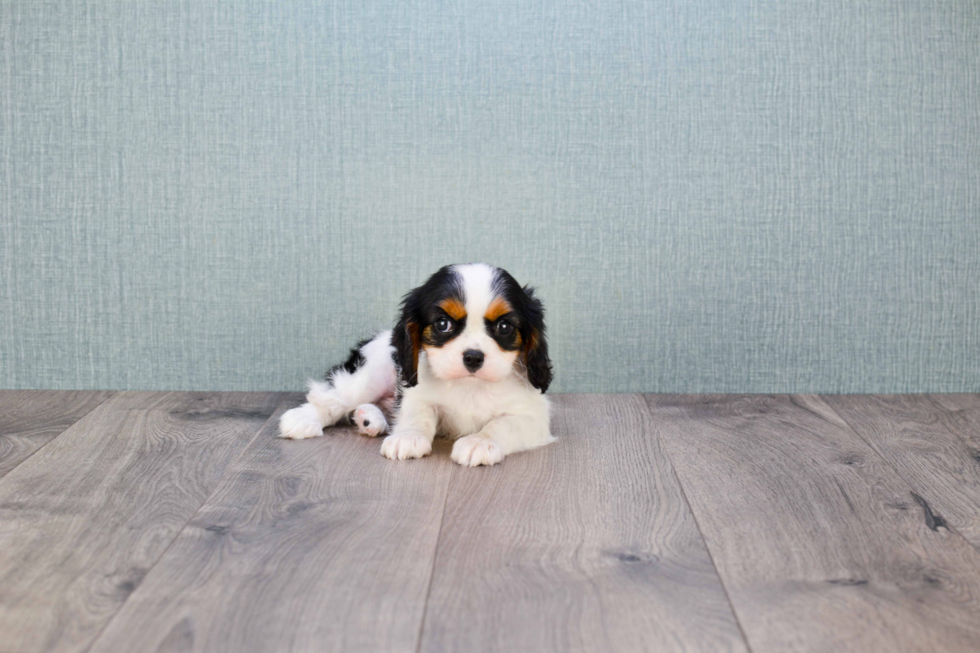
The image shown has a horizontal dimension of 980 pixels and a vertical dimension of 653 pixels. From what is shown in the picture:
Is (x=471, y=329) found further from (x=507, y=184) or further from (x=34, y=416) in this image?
(x=34, y=416)

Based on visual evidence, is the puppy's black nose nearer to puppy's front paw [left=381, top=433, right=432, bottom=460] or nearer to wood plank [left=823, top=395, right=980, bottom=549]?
puppy's front paw [left=381, top=433, right=432, bottom=460]

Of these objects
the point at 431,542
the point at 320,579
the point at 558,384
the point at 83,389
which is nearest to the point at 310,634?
the point at 320,579

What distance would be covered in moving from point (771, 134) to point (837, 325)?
24.9 inches

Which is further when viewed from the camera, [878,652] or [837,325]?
[837,325]

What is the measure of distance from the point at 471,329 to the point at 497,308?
79 millimetres

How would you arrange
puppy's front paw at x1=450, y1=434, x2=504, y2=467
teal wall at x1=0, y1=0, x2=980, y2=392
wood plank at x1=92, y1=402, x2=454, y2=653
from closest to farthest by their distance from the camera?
wood plank at x1=92, y1=402, x2=454, y2=653 < puppy's front paw at x1=450, y1=434, x2=504, y2=467 < teal wall at x1=0, y1=0, x2=980, y2=392

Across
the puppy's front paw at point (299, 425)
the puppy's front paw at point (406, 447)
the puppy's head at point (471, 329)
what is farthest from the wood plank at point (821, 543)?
the puppy's front paw at point (299, 425)

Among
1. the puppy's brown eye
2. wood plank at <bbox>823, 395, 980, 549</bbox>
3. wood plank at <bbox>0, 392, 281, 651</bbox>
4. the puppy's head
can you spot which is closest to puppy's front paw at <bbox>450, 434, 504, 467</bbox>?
the puppy's head

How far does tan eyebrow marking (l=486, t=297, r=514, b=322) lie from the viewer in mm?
2047

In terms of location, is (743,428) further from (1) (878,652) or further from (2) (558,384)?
(1) (878,652)

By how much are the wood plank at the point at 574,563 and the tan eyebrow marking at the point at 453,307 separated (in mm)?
362

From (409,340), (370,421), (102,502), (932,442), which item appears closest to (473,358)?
(409,340)

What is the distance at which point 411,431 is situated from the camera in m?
2.13

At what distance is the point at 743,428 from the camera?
92.4 inches
